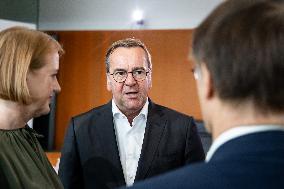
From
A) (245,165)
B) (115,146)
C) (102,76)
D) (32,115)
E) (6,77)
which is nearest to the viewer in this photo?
(245,165)

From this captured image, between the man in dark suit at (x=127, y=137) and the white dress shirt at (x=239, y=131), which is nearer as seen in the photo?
the white dress shirt at (x=239, y=131)

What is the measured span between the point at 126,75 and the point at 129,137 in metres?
0.26

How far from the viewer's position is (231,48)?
602 millimetres

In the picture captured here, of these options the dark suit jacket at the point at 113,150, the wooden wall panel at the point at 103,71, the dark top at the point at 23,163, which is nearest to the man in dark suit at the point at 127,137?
the dark suit jacket at the point at 113,150

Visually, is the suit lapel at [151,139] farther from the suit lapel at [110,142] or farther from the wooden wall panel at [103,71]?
the wooden wall panel at [103,71]

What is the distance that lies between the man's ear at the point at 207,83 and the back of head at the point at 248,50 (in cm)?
2

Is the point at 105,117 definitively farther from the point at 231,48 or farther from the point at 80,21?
the point at 80,21

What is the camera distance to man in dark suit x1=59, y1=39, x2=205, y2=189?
169cm

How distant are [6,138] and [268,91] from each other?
892 millimetres

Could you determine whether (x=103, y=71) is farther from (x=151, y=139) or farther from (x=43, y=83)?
(x=43, y=83)

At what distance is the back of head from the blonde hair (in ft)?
2.41

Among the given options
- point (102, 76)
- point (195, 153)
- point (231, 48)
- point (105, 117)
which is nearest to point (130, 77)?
point (105, 117)

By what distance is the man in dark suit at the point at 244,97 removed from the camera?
0.58m

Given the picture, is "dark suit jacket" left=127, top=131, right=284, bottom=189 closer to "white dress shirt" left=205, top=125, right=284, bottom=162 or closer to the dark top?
"white dress shirt" left=205, top=125, right=284, bottom=162
